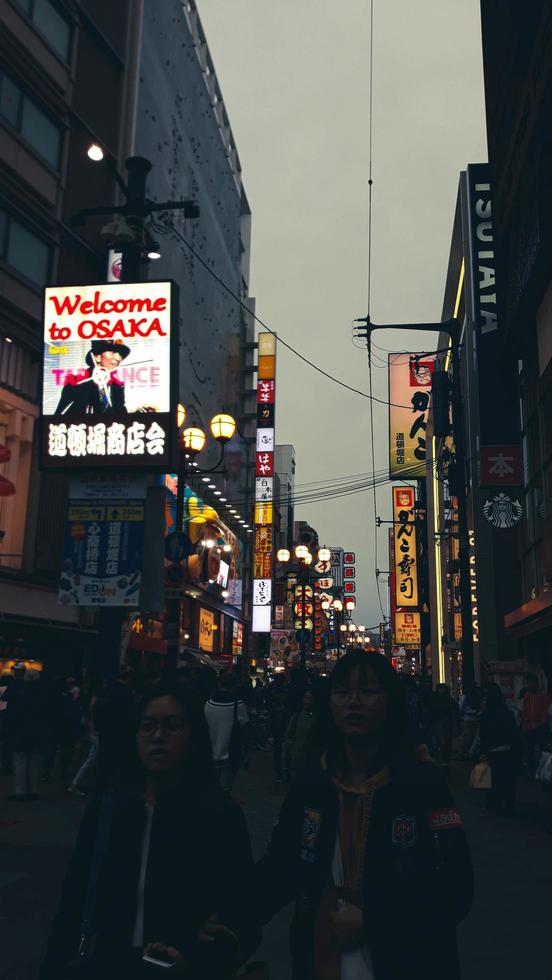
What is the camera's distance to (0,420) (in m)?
25.6

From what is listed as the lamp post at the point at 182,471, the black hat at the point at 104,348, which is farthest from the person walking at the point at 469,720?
the black hat at the point at 104,348

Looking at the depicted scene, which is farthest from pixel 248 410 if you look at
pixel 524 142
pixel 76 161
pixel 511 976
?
pixel 511 976

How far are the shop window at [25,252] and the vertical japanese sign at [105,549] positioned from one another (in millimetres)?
A: 15537

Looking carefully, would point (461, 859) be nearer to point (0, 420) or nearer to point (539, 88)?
point (539, 88)

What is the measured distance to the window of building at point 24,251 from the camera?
25.7 meters

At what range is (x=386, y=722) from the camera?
3.14 m

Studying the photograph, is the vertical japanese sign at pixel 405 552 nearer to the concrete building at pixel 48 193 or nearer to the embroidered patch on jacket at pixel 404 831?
the concrete building at pixel 48 193

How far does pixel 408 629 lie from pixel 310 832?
58149mm

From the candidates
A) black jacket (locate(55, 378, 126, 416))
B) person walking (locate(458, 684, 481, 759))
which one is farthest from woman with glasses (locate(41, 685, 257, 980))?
person walking (locate(458, 684, 481, 759))

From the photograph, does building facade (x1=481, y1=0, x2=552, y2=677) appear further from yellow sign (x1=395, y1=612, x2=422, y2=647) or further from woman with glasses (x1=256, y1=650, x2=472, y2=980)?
yellow sign (x1=395, y1=612, x2=422, y2=647)

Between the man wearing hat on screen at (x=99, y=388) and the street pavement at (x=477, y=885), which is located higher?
the man wearing hat on screen at (x=99, y=388)

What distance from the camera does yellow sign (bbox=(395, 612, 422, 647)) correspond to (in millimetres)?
58972

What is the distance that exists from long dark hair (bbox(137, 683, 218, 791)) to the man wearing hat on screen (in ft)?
35.5

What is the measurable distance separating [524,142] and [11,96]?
50.0ft
